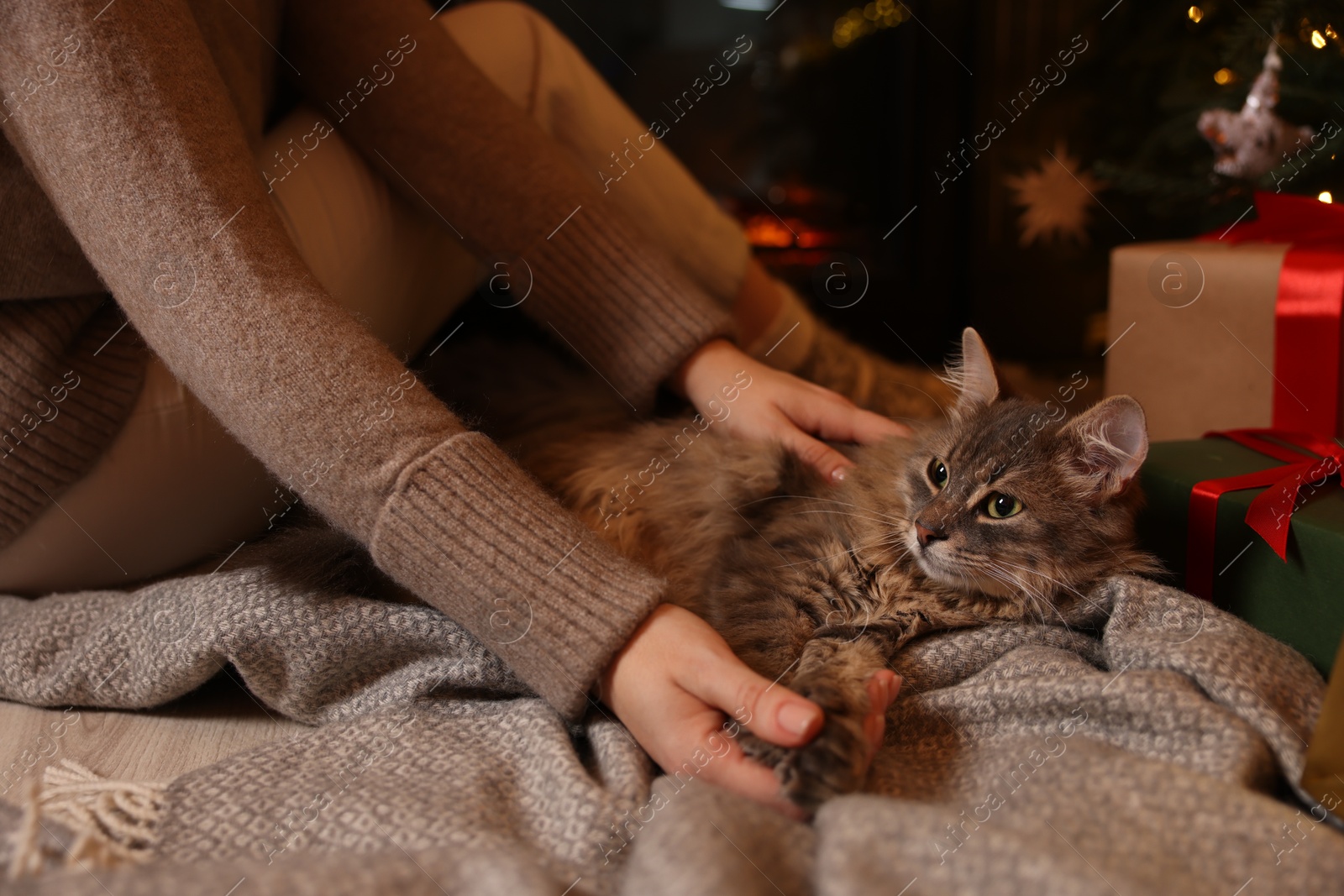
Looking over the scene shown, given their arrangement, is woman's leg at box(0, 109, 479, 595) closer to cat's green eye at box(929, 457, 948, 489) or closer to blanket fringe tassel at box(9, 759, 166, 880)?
blanket fringe tassel at box(9, 759, 166, 880)

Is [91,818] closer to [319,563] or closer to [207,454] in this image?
[319,563]

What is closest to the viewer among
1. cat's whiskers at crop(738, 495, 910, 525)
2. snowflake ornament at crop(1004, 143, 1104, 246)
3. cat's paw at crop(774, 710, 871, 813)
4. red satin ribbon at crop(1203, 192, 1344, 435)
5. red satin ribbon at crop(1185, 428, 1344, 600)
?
cat's paw at crop(774, 710, 871, 813)

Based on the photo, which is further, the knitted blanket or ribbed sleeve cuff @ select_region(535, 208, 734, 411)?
ribbed sleeve cuff @ select_region(535, 208, 734, 411)

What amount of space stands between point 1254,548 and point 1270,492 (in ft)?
0.29

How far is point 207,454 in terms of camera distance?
1363 millimetres

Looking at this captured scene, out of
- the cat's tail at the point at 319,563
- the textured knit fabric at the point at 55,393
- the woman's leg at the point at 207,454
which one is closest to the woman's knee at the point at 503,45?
Answer: the woman's leg at the point at 207,454

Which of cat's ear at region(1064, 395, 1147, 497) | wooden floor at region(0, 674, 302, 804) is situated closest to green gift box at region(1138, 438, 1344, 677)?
cat's ear at region(1064, 395, 1147, 497)

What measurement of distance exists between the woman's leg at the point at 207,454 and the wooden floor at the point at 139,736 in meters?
0.24

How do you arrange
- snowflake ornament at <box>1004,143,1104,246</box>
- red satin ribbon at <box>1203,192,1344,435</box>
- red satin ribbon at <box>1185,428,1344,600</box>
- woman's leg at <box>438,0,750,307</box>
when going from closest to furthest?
red satin ribbon at <box>1185,428,1344,600</box>
red satin ribbon at <box>1203,192,1344,435</box>
woman's leg at <box>438,0,750,307</box>
snowflake ornament at <box>1004,143,1104,246</box>

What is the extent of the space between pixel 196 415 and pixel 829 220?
2.44 m

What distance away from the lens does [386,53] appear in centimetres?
153

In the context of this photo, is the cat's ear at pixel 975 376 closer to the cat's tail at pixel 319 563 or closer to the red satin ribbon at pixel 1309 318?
the red satin ribbon at pixel 1309 318

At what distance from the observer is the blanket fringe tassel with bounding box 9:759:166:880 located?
2.81 feet

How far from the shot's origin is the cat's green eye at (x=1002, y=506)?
1.23 metres
